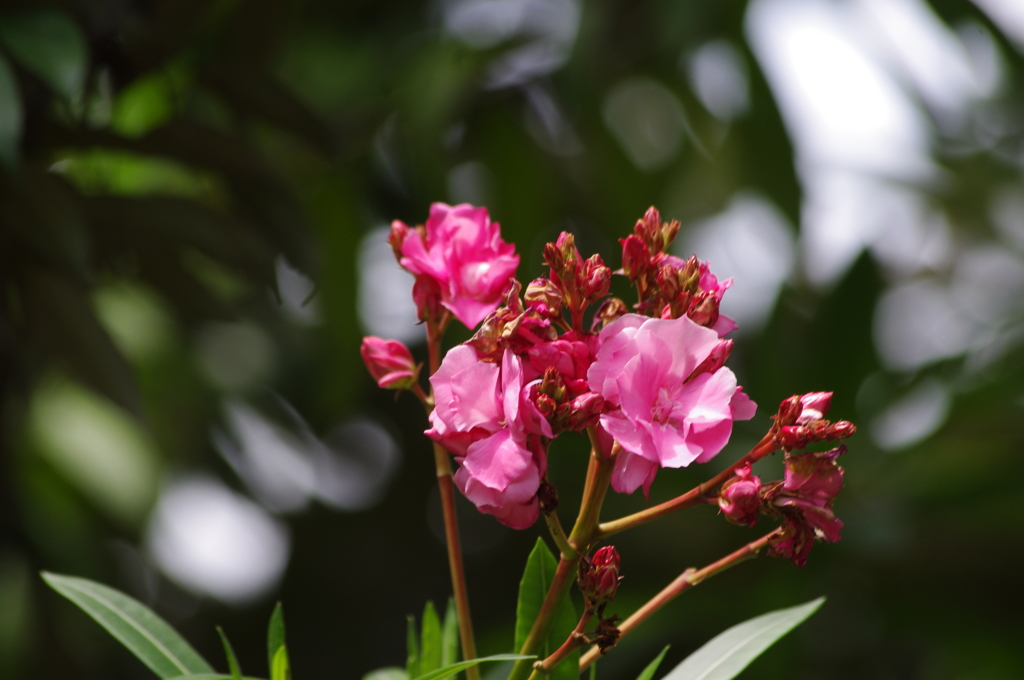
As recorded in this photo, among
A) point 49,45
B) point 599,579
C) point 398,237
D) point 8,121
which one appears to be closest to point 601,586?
point 599,579

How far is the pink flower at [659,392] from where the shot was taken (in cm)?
39

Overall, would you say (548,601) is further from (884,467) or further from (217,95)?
(884,467)

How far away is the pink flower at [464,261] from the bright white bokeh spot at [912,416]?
1.43 m

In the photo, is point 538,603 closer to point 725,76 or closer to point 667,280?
point 667,280

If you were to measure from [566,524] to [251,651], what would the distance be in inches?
35.6

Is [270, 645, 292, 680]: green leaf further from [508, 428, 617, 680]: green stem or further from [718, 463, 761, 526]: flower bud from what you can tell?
[718, 463, 761, 526]: flower bud

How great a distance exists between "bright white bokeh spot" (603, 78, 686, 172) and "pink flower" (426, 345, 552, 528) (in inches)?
60.8

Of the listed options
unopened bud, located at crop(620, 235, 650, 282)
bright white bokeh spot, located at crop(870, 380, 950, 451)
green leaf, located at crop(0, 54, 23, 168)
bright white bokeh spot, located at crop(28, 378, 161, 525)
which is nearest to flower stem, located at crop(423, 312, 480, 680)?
unopened bud, located at crop(620, 235, 650, 282)

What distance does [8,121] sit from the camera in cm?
78

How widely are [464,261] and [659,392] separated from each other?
0.17 m

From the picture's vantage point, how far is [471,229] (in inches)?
20.7

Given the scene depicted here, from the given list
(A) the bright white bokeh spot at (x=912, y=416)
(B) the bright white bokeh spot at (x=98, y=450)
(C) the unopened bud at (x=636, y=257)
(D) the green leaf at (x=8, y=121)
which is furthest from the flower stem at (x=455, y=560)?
(A) the bright white bokeh spot at (x=912, y=416)

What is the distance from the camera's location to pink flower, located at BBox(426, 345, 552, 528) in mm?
397

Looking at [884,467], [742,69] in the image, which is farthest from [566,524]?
[742,69]
